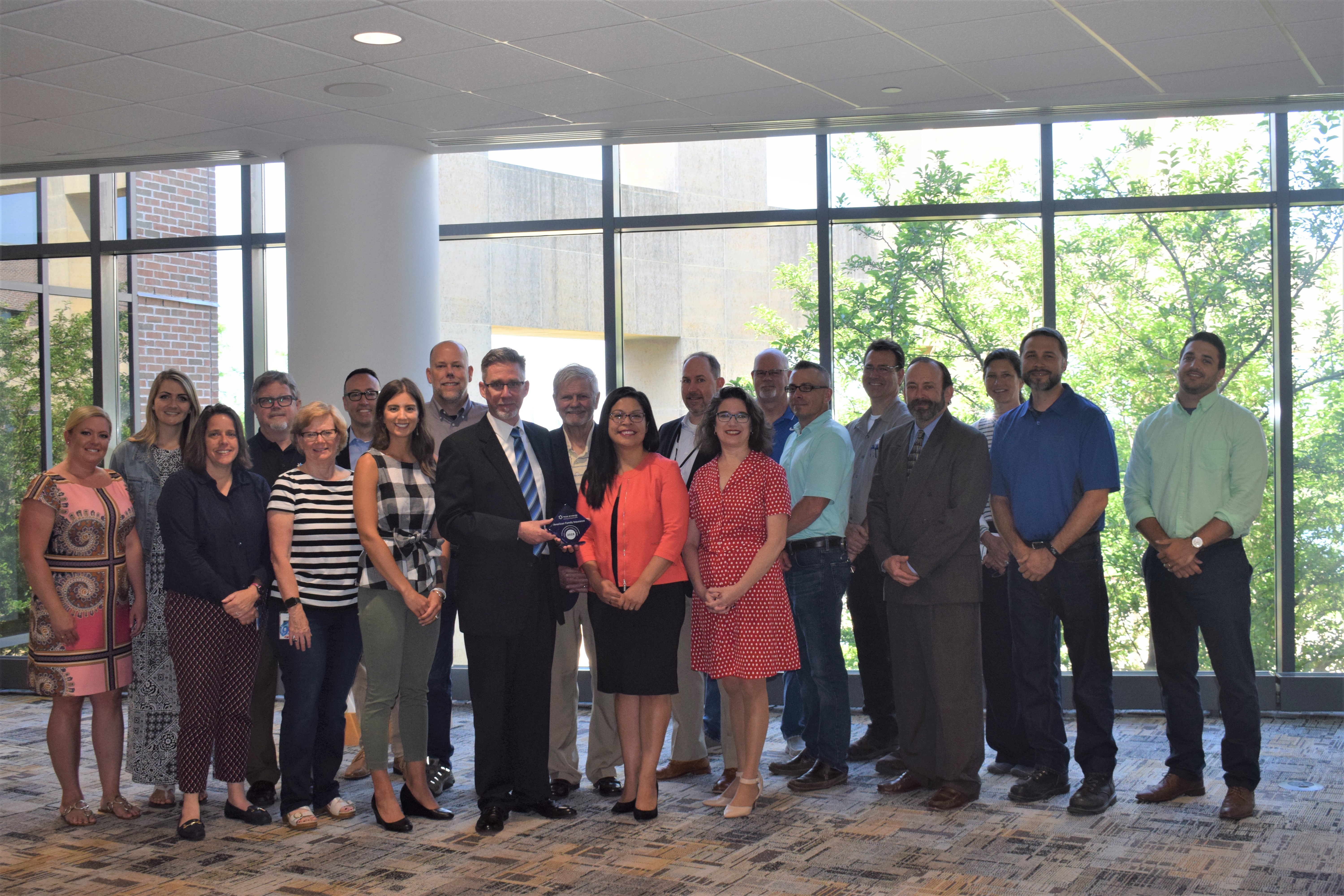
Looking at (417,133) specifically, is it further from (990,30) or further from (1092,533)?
(1092,533)

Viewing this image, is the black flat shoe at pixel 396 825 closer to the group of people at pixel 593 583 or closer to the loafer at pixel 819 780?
the group of people at pixel 593 583

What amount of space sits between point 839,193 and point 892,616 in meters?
2.90

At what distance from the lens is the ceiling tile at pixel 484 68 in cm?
466

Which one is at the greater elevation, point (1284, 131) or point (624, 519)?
point (1284, 131)

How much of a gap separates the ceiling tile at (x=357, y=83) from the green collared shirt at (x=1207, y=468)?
3.49 m

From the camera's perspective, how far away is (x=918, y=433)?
14.8 feet

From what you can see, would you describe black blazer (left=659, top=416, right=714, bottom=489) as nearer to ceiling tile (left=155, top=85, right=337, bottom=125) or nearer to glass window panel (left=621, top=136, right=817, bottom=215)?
glass window panel (left=621, top=136, right=817, bottom=215)

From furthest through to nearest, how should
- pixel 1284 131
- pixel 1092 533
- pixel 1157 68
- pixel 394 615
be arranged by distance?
pixel 1284 131 → pixel 1157 68 → pixel 1092 533 → pixel 394 615

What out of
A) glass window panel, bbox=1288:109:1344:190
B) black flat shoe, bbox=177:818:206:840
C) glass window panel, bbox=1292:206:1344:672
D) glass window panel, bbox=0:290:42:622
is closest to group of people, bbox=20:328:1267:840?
black flat shoe, bbox=177:818:206:840

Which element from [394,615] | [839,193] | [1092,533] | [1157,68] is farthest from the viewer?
[839,193]

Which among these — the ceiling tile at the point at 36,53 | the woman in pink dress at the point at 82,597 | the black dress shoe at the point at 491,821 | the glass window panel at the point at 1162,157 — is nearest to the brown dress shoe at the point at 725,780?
the black dress shoe at the point at 491,821

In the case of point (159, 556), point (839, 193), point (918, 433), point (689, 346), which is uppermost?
point (839, 193)

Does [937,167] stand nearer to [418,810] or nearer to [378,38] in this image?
[378,38]

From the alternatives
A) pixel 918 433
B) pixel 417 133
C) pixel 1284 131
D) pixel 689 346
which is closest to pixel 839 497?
pixel 918 433
